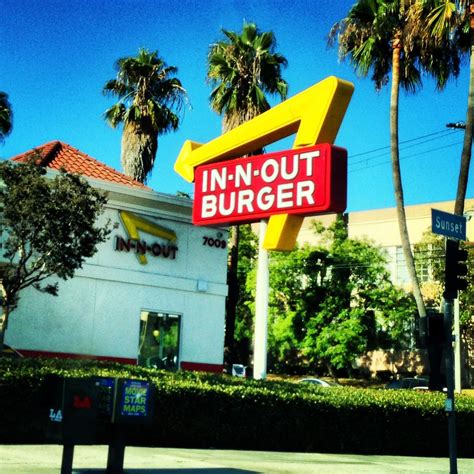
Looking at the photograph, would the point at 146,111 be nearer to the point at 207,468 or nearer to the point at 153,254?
the point at 153,254

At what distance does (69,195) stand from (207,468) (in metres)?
7.78

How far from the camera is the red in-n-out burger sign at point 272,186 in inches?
581

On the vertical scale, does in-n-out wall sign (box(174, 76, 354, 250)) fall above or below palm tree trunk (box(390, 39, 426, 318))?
below

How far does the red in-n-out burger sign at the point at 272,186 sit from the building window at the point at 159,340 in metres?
5.90

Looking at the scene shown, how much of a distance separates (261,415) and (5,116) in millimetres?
25878

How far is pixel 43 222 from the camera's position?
16.9 meters

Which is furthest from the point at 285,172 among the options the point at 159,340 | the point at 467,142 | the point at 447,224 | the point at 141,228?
the point at 467,142

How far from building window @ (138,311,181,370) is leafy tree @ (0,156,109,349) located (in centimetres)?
524

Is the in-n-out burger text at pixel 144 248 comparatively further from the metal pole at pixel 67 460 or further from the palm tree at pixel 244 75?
the metal pole at pixel 67 460

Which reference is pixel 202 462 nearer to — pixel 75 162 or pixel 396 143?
pixel 75 162

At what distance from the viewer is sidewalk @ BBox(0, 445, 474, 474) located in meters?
11.0

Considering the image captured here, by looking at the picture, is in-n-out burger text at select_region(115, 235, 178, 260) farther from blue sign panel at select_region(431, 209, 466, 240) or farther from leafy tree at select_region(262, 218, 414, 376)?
leafy tree at select_region(262, 218, 414, 376)

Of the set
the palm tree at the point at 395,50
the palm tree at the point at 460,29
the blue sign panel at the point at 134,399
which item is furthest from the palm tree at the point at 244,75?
the blue sign panel at the point at 134,399

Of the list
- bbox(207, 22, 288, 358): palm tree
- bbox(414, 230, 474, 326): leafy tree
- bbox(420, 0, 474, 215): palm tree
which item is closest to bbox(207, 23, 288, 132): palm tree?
bbox(207, 22, 288, 358): palm tree
